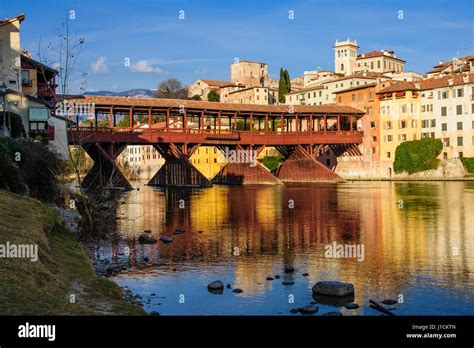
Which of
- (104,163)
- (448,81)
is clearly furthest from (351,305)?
(448,81)

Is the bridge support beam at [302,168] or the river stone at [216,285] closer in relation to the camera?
the river stone at [216,285]

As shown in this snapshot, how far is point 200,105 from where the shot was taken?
71688mm

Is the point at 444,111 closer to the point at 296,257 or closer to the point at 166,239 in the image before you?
the point at 166,239

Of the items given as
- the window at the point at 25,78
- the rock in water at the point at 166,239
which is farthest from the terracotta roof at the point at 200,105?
the rock in water at the point at 166,239

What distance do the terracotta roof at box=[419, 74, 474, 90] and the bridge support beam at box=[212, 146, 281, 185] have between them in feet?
83.7

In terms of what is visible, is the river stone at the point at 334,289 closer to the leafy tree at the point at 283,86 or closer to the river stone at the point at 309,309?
the river stone at the point at 309,309

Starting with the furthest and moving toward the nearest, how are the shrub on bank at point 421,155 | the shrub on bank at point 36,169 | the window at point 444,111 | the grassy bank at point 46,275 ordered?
the window at point 444,111
the shrub on bank at point 421,155
the shrub on bank at point 36,169
the grassy bank at point 46,275

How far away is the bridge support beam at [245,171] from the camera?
71925 millimetres

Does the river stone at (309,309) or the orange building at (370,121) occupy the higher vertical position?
the orange building at (370,121)

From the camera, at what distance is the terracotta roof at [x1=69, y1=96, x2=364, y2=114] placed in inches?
2552

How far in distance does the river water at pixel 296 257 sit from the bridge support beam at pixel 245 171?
1260 inches
